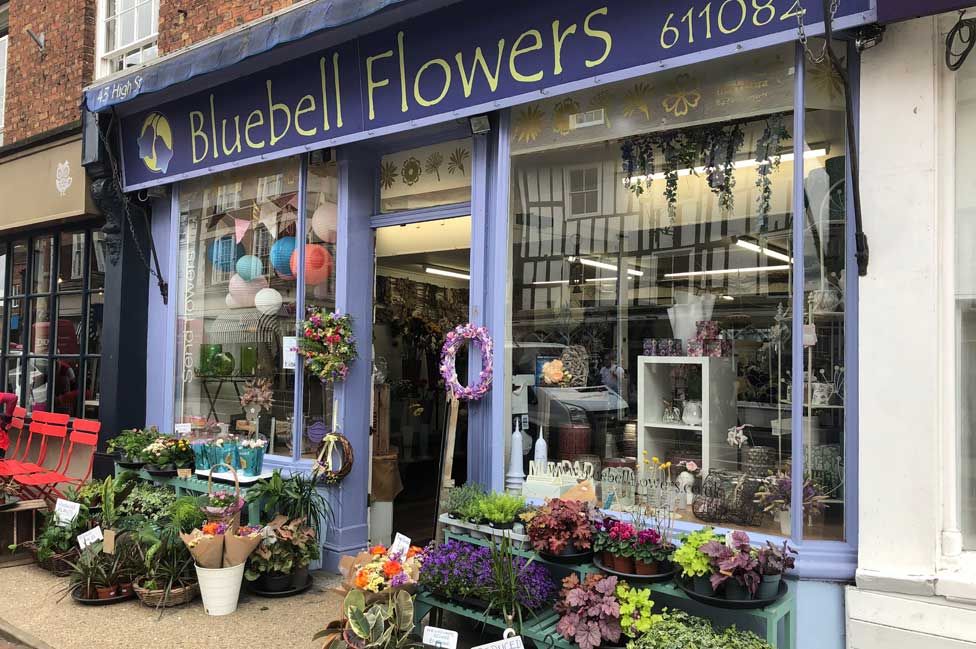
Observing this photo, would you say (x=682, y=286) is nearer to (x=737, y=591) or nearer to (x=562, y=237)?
(x=562, y=237)

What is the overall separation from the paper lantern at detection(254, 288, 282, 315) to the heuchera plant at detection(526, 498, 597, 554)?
3583 millimetres

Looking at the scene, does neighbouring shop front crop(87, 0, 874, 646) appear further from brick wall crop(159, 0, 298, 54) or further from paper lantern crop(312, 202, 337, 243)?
brick wall crop(159, 0, 298, 54)

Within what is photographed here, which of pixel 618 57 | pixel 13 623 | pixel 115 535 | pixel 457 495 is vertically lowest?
pixel 13 623

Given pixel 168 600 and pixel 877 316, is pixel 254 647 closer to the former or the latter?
pixel 168 600

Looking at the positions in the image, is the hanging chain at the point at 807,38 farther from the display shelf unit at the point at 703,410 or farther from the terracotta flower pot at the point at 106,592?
the terracotta flower pot at the point at 106,592

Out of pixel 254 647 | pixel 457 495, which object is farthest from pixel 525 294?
pixel 254 647

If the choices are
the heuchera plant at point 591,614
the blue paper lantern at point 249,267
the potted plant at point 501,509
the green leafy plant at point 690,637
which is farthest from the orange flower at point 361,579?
the blue paper lantern at point 249,267

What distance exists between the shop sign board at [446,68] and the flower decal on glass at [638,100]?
288 mm

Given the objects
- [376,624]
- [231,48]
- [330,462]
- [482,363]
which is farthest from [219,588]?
[231,48]

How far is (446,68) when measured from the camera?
5.19 meters

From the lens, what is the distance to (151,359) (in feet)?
25.7

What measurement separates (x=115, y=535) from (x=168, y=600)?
2.26 ft

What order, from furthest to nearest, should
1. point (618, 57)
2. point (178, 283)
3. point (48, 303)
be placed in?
point (48, 303) < point (178, 283) < point (618, 57)

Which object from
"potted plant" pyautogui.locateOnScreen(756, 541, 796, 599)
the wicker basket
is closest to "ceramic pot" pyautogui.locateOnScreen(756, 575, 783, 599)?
"potted plant" pyautogui.locateOnScreen(756, 541, 796, 599)
